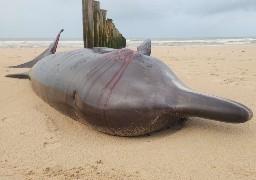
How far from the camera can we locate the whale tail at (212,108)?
230 cm

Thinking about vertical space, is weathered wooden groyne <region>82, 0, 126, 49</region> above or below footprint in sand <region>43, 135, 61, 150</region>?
above

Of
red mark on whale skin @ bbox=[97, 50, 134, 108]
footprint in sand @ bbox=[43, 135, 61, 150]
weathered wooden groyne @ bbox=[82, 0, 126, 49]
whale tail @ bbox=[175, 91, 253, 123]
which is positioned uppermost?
weathered wooden groyne @ bbox=[82, 0, 126, 49]

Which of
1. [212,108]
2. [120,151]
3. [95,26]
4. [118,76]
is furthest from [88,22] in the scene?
[212,108]

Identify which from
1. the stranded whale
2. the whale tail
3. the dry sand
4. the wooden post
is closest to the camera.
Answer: the dry sand

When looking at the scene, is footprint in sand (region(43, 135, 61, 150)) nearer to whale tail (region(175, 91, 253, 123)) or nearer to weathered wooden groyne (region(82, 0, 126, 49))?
whale tail (region(175, 91, 253, 123))

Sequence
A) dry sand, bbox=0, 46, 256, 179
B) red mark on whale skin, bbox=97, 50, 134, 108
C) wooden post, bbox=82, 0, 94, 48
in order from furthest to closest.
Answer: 1. wooden post, bbox=82, 0, 94, 48
2. red mark on whale skin, bbox=97, 50, 134, 108
3. dry sand, bbox=0, 46, 256, 179

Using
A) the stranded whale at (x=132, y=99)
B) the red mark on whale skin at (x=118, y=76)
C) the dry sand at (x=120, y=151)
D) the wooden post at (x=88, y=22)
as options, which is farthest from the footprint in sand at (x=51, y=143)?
the wooden post at (x=88, y=22)

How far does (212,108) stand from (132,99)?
597 mm

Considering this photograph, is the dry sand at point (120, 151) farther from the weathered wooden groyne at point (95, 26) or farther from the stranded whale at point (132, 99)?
the weathered wooden groyne at point (95, 26)

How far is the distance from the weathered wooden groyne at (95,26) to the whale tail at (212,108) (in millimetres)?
4169

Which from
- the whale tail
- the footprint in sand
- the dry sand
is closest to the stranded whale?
the whale tail

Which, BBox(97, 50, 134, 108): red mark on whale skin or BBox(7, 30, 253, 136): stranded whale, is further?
BBox(97, 50, 134, 108): red mark on whale skin

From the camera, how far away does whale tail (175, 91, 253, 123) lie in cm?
230

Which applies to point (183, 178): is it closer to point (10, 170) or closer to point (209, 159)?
point (209, 159)
